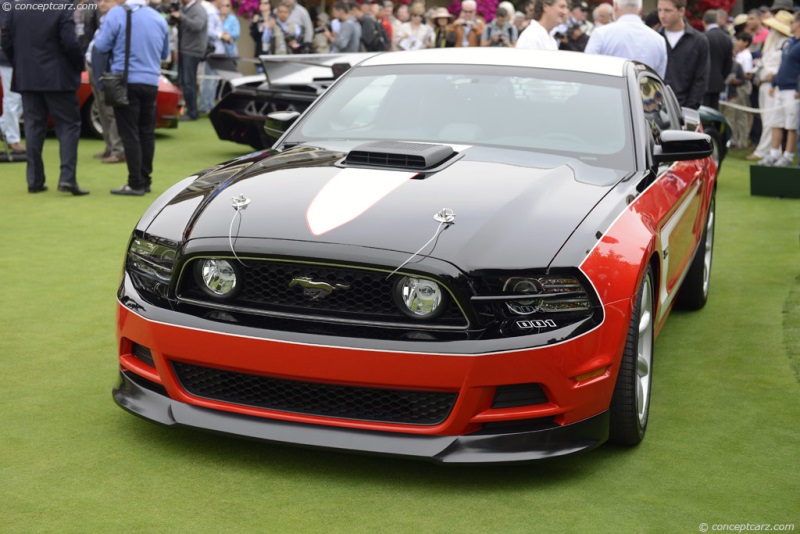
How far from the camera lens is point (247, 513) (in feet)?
11.1

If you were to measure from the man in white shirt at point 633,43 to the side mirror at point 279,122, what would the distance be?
3763 millimetres

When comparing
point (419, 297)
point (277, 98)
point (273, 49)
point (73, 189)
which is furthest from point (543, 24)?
point (273, 49)

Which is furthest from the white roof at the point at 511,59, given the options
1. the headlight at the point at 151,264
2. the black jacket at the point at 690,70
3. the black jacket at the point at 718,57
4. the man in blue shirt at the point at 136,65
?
the black jacket at the point at 718,57

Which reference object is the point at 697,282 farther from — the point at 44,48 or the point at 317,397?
the point at 44,48

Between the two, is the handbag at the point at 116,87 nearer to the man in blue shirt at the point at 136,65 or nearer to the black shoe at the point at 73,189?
the man in blue shirt at the point at 136,65

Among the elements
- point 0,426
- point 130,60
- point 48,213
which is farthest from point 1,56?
point 0,426

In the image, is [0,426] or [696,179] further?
[696,179]

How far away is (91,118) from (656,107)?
9.58 meters

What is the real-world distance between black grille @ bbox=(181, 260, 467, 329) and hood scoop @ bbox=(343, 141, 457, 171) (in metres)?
0.77

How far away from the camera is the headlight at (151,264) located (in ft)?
12.5

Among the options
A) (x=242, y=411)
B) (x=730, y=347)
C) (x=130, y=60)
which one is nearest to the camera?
(x=242, y=411)

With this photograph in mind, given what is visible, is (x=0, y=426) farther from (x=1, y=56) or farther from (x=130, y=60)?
(x=1, y=56)

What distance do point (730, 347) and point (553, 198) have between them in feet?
7.04

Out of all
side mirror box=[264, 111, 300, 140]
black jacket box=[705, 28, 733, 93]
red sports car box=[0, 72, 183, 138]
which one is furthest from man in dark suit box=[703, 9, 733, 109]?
side mirror box=[264, 111, 300, 140]
